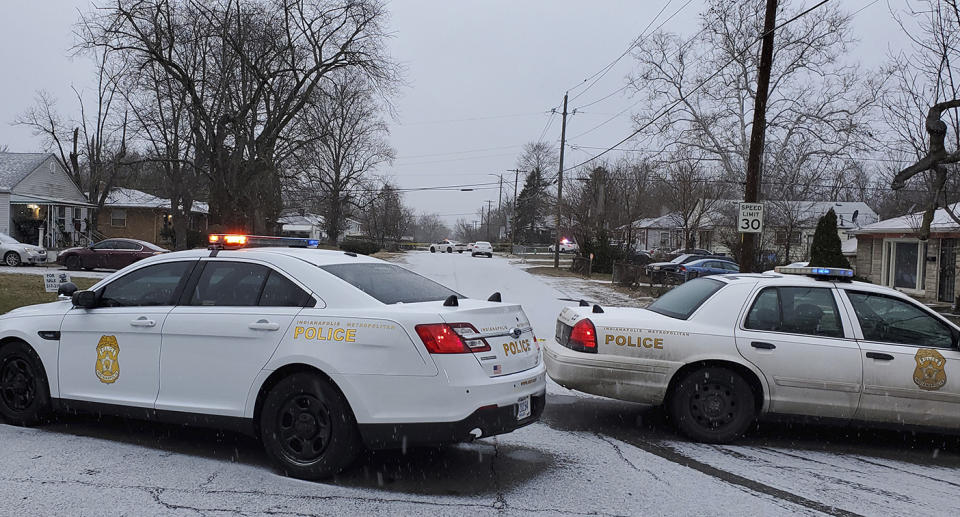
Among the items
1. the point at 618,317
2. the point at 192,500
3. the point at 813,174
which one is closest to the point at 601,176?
the point at 813,174

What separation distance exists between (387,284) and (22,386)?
3.28m

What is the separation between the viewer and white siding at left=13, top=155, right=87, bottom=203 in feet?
131

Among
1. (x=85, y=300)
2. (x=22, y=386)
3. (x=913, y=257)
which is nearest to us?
(x=85, y=300)

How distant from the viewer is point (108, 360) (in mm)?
5695

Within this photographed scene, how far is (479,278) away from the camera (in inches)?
1220

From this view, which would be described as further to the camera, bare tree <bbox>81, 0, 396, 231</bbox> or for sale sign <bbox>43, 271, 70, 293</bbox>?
bare tree <bbox>81, 0, 396, 231</bbox>

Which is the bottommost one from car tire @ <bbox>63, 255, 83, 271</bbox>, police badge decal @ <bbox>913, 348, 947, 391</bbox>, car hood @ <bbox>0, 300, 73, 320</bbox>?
car tire @ <bbox>63, 255, 83, 271</bbox>

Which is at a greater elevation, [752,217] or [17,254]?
[752,217]

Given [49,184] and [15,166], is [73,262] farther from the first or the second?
[49,184]

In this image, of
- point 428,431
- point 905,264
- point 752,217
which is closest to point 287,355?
point 428,431

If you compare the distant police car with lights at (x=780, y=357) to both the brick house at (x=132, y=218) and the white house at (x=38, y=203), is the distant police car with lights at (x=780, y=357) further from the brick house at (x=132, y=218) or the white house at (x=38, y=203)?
the brick house at (x=132, y=218)

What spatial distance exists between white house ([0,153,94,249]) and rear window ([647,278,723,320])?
1404 inches

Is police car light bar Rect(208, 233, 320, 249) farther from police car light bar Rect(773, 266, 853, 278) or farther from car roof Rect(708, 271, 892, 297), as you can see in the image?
police car light bar Rect(773, 266, 853, 278)

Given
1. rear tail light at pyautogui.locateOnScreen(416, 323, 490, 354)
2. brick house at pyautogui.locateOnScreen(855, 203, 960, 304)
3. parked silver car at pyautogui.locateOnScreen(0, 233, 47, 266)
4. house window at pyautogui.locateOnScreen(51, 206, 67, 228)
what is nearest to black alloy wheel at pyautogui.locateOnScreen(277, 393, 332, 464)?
rear tail light at pyautogui.locateOnScreen(416, 323, 490, 354)
